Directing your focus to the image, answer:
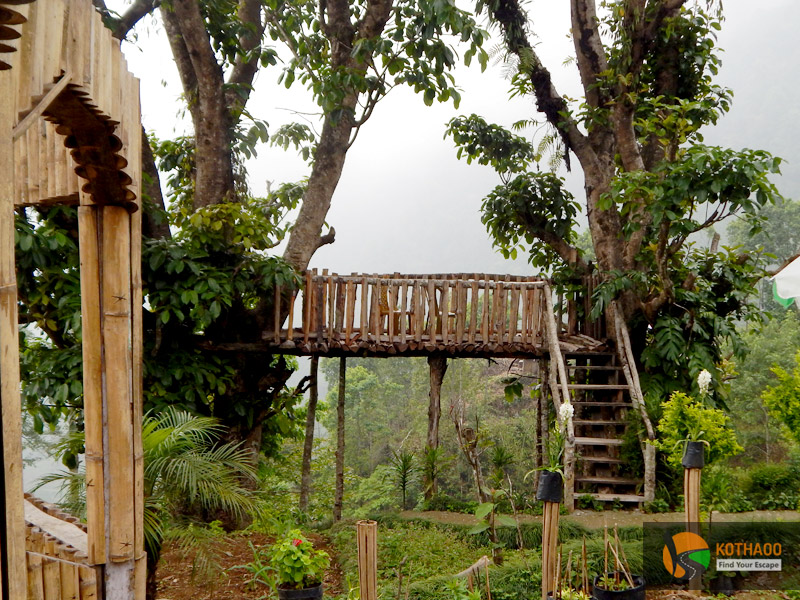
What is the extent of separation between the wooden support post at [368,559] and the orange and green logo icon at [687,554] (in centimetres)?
225

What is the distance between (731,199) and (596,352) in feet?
8.92

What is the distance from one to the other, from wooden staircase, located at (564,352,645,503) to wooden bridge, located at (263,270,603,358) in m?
0.48

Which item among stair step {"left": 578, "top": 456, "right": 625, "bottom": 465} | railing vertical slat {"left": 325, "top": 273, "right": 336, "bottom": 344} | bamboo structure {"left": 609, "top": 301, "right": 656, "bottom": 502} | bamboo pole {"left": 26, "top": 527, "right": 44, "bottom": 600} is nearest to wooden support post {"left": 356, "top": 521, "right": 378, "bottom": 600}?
bamboo pole {"left": 26, "top": 527, "right": 44, "bottom": 600}

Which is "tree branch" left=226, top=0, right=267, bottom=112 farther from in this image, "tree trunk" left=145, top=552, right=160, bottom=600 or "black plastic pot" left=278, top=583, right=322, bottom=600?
"black plastic pot" left=278, top=583, right=322, bottom=600

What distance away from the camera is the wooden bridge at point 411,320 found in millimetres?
7793

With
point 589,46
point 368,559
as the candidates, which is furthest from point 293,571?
point 589,46

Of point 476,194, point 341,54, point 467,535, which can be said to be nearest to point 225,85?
point 341,54

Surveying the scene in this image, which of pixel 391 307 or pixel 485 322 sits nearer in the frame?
pixel 391 307

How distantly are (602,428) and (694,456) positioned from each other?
4449 millimetres

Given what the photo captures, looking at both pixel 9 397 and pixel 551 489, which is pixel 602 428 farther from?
pixel 9 397

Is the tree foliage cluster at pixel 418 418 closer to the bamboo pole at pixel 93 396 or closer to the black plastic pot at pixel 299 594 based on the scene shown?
the black plastic pot at pixel 299 594

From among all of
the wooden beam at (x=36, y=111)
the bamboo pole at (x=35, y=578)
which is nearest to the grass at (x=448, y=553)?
the bamboo pole at (x=35, y=578)

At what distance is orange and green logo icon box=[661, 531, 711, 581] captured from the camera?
4.58 meters

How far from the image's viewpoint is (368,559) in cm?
366
